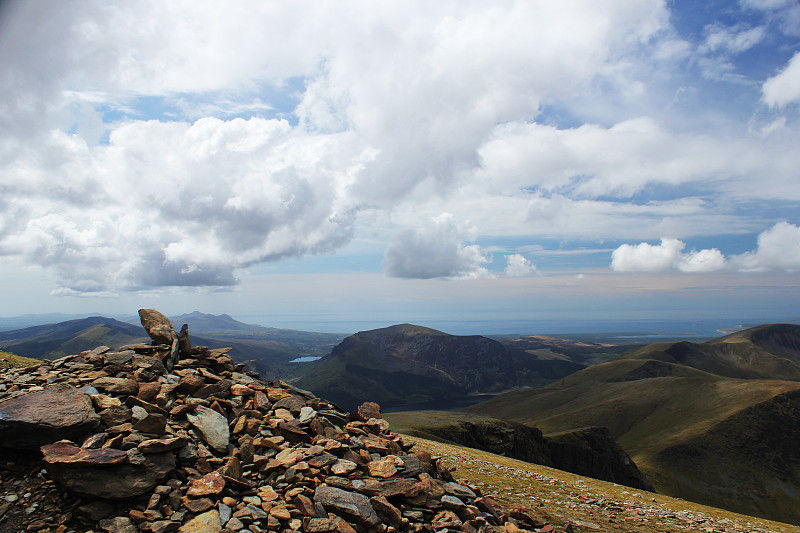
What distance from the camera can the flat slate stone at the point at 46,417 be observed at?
16.7 m

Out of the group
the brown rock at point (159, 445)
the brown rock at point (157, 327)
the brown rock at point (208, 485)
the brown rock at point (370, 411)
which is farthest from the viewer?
the brown rock at point (370, 411)

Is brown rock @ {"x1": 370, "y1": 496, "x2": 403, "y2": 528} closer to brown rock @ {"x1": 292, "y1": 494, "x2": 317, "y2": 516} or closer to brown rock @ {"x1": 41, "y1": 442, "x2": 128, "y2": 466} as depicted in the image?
brown rock @ {"x1": 292, "y1": 494, "x2": 317, "y2": 516}

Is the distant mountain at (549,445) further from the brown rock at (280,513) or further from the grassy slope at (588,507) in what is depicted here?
the brown rock at (280,513)

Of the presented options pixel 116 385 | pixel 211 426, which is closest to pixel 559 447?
pixel 211 426

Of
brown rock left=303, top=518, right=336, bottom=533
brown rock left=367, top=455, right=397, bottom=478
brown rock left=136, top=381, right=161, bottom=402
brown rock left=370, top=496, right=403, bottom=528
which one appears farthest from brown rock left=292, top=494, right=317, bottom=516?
brown rock left=136, top=381, right=161, bottom=402

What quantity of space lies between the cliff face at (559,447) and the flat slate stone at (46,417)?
119911 mm

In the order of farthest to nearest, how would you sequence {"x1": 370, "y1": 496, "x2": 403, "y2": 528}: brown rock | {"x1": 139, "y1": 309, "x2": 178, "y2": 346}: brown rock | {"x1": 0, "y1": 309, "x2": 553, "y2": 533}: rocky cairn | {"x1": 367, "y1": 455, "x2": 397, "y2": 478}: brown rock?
{"x1": 139, "y1": 309, "x2": 178, "y2": 346}: brown rock < {"x1": 367, "y1": 455, "x2": 397, "y2": 478}: brown rock < {"x1": 370, "y1": 496, "x2": 403, "y2": 528}: brown rock < {"x1": 0, "y1": 309, "x2": 553, "y2": 533}: rocky cairn

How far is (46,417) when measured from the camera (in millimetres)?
17578

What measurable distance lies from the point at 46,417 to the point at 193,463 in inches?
248

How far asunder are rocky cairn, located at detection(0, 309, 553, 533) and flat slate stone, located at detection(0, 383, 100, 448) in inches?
1.8

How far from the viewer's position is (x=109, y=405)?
1953 centimetres

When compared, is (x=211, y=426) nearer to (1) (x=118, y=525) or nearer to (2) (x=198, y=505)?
(2) (x=198, y=505)

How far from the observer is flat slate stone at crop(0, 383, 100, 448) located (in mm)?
16688

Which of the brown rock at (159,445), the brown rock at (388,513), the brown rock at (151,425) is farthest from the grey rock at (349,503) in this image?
the brown rock at (151,425)
